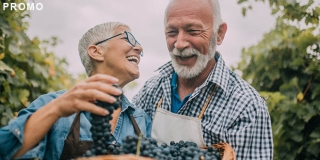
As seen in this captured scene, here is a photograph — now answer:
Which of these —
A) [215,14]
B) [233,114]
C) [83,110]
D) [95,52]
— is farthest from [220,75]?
[83,110]

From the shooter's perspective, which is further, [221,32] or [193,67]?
[221,32]

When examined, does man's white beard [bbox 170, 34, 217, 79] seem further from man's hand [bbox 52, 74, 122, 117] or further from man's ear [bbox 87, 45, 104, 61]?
man's hand [bbox 52, 74, 122, 117]

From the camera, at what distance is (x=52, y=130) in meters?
2.39

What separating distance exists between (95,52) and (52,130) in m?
0.67

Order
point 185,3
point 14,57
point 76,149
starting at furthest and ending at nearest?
point 14,57 < point 185,3 < point 76,149

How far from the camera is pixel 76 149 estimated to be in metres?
2.35

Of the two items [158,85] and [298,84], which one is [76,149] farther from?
[298,84]

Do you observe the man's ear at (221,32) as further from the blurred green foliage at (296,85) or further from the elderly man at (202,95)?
the blurred green foliage at (296,85)

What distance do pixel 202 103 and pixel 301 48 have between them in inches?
104

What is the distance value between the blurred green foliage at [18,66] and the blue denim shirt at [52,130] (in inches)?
64.0

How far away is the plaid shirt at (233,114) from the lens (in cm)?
268

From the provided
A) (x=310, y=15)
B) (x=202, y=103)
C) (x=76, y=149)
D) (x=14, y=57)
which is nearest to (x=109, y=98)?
(x=76, y=149)

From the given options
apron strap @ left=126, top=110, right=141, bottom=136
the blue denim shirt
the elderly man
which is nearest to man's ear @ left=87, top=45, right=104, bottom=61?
the blue denim shirt

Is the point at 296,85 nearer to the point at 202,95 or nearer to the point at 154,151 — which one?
the point at 202,95
